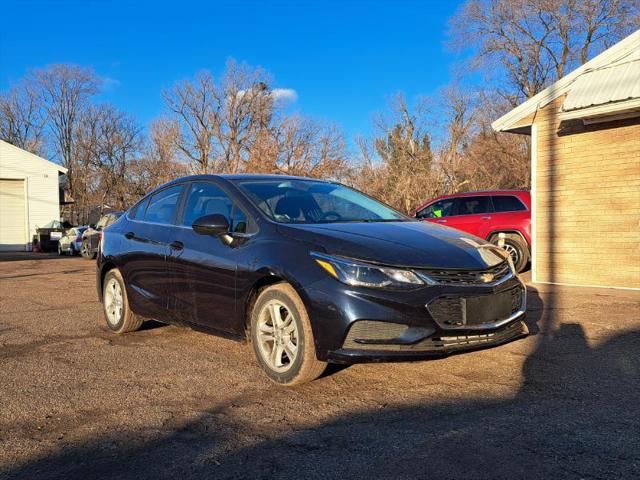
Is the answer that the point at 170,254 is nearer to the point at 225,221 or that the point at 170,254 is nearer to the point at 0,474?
the point at 225,221

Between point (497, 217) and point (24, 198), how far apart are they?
24172 millimetres

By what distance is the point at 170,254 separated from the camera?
5.05m

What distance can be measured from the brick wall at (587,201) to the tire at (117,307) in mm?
7310

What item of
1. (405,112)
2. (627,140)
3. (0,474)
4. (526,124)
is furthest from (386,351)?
(405,112)

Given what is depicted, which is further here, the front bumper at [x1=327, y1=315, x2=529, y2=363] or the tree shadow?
the front bumper at [x1=327, y1=315, x2=529, y2=363]

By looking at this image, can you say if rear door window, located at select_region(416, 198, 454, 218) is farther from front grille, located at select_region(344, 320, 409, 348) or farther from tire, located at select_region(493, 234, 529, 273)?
front grille, located at select_region(344, 320, 409, 348)

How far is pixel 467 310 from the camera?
3.75 meters

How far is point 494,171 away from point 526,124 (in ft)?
73.8

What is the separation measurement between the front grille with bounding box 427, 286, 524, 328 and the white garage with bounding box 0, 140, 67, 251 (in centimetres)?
2769

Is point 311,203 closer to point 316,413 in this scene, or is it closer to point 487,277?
point 487,277

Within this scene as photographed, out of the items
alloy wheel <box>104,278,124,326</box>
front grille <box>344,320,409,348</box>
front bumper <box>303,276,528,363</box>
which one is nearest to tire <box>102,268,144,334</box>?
alloy wheel <box>104,278,124,326</box>

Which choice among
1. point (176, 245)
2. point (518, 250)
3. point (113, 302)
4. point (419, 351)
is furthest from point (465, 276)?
point (518, 250)

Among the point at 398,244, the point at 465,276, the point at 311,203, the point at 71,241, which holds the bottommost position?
the point at 465,276

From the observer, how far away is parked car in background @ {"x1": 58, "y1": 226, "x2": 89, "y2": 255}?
70.3ft
